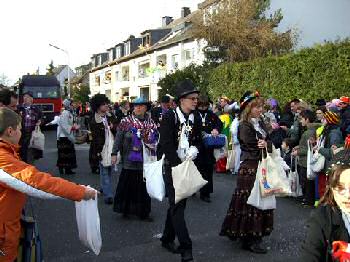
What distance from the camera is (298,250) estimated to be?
5883mm

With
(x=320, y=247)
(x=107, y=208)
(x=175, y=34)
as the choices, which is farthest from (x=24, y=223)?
(x=175, y=34)

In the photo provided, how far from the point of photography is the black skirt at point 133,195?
7500 millimetres

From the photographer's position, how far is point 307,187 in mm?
8672

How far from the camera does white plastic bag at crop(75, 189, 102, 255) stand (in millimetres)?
3848

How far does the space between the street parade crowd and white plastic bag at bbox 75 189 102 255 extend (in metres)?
0.19

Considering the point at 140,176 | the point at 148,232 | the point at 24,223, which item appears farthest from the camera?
the point at 140,176

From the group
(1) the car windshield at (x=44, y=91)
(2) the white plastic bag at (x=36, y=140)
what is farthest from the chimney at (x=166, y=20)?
(2) the white plastic bag at (x=36, y=140)

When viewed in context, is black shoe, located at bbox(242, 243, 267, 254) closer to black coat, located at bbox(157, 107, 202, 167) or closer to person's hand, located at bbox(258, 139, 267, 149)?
person's hand, located at bbox(258, 139, 267, 149)

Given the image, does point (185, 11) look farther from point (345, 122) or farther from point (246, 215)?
point (246, 215)

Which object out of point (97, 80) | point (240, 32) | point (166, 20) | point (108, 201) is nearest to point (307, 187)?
point (108, 201)

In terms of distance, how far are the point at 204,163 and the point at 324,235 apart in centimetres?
642

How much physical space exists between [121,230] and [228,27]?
63.6ft

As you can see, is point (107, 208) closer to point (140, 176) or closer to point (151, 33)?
point (140, 176)

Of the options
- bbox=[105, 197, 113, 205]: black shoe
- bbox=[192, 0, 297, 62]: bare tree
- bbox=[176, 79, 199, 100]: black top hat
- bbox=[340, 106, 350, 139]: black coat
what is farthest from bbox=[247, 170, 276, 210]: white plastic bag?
bbox=[192, 0, 297, 62]: bare tree
